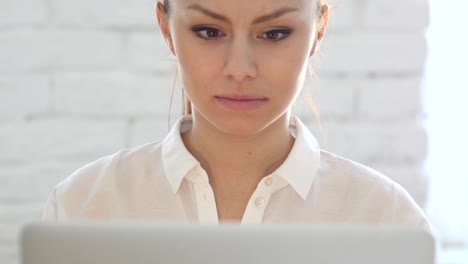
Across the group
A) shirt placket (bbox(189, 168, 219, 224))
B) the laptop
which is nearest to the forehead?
shirt placket (bbox(189, 168, 219, 224))

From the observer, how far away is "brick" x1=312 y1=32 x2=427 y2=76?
4.27 feet

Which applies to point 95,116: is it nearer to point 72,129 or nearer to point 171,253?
point 72,129

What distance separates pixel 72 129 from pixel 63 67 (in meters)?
0.11

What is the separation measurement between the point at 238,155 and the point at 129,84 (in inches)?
15.6

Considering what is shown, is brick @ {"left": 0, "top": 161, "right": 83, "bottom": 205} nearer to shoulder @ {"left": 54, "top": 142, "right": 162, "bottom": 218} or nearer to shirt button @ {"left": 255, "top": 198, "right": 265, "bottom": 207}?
shoulder @ {"left": 54, "top": 142, "right": 162, "bottom": 218}

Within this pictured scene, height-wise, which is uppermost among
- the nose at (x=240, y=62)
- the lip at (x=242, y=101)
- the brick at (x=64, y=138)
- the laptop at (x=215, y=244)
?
the nose at (x=240, y=62)

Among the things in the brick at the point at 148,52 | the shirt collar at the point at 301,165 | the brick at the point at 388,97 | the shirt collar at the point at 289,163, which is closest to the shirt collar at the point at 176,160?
the shirt collar at the point at 289,163

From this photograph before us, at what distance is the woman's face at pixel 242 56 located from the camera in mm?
838

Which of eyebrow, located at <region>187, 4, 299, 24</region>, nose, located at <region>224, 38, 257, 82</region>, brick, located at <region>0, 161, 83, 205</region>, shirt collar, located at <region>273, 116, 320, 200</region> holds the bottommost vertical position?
brick, located at <region>0, 161, 83, 205</region>

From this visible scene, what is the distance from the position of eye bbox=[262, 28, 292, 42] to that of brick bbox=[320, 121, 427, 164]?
0.46 m

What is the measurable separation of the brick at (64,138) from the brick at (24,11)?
0.17 metres

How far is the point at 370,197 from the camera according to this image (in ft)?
3.16

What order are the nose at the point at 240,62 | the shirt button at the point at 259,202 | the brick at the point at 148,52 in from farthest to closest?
the brick at the point at 148,52, the shirt button at the point at 259,202, the nose at the point at 240,62

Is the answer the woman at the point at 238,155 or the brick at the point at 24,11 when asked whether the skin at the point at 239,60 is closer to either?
the woman at the point at 238,155
